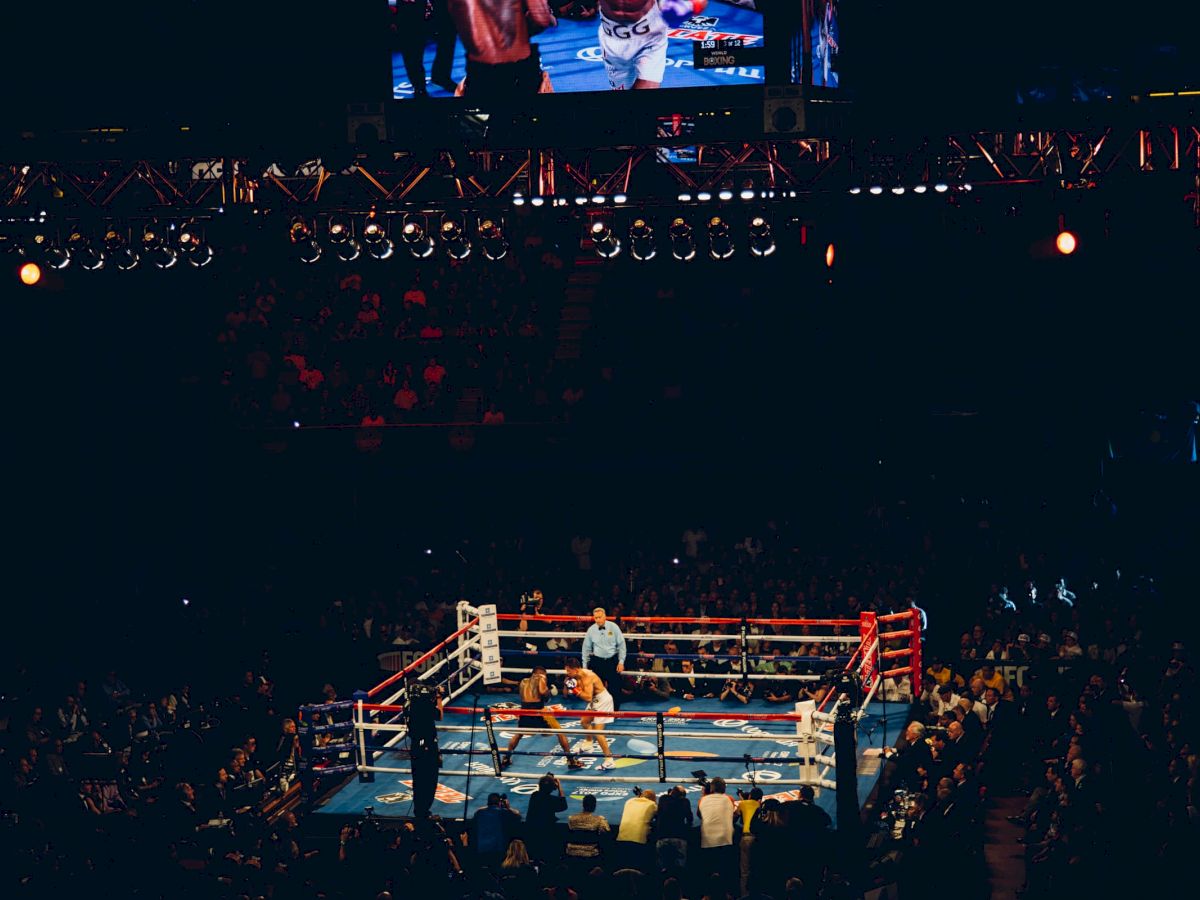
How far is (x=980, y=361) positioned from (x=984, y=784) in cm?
980

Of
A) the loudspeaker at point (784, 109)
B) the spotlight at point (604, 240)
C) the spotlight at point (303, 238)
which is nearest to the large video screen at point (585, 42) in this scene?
the loudspeaker at point (784, 109)

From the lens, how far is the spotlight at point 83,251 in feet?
56.0

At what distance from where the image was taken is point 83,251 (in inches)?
679

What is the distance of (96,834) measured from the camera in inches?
548

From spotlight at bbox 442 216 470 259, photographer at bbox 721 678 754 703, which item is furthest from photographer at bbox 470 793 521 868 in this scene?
spotlight at bbox 442 216 470 259

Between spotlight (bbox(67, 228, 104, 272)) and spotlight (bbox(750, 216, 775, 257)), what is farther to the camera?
spotlight (bbox(67, 228, 104, 272))

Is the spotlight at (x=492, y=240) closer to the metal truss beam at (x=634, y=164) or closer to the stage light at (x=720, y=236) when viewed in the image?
the metal truss beam at (x=634, y=164)

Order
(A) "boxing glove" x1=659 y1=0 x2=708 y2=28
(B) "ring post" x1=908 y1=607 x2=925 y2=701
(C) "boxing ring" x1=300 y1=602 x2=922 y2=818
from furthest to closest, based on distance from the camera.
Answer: (B) "ring post" x1=908 y1=607 x2=925 y2=701 < (A) "boxing glove" x1=659 y1=0 x2=708 y2=28 < (C) "boxing ring" x1=300 y1=602 x2=922 y2=818

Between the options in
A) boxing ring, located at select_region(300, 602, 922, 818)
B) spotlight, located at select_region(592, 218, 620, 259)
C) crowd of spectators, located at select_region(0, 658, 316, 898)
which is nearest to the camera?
crowd of spectators, located at select_region(0, 658, 316, 898)

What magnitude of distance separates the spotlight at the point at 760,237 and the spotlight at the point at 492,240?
112 inches

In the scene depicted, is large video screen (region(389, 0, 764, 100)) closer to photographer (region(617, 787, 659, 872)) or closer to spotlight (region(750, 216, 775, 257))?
spotlight (region(750, 216, 775, 257))

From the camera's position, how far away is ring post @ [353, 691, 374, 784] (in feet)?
45.3

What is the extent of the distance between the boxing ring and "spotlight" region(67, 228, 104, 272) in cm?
593

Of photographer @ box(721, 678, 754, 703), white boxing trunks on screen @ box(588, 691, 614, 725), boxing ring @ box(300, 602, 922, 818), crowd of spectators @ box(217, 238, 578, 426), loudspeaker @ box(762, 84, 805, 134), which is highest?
loudspeaker @ box(762, 84, 805, 134)
